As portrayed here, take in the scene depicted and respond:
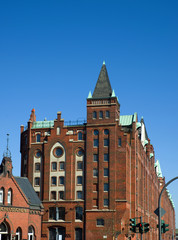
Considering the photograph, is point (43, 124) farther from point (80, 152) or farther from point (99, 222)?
point (99, 222)

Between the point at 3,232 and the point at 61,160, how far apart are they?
2131cm

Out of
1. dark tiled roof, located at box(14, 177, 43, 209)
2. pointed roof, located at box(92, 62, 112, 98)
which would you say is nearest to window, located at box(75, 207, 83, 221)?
dark tiled roof, located at box(14, 177, 43, 209)

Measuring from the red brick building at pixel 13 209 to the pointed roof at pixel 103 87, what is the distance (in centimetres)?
2267

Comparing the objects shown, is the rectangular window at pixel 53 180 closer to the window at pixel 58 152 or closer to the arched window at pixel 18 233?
the window at pixel 58 152

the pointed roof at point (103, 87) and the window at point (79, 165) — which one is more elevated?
the pointed roof at point (103, 87)

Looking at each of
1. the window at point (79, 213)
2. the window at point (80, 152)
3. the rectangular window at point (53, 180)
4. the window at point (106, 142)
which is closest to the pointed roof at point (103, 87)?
the window at point (106, 142)

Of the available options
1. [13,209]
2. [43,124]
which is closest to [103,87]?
[43,124]

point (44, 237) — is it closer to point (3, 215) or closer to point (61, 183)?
point (61, 183)

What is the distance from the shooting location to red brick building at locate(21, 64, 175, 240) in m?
70.4

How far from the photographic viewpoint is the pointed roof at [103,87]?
74312 mm

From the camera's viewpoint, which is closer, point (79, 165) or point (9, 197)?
point (9, 197)

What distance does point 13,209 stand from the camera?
56.1 metres

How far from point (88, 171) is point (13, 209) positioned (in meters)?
18.8

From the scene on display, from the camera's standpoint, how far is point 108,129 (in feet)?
237
